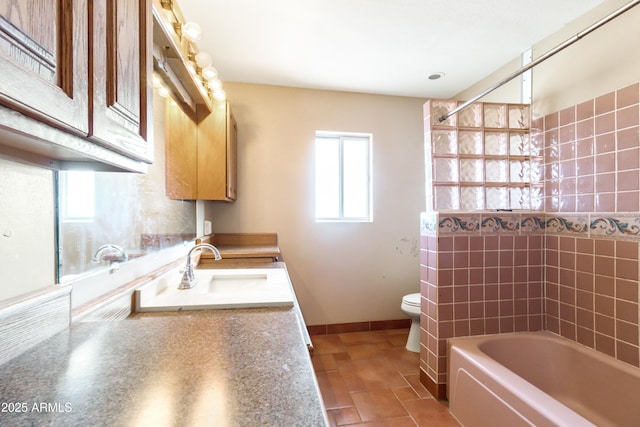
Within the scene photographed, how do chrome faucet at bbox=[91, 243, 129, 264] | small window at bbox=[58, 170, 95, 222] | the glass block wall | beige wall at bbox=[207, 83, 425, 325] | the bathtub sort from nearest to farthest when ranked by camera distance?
small window at bbox=[58, 170, 95, 222]
chrome faucet at bbox=[91, 243, 129, 264]
the bathtub
the glass block wall
beige wall at bbox=[207, 83, 425, 325]

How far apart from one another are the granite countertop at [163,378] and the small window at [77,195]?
300 millimetres

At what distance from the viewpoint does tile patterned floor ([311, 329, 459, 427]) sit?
155 centimetres

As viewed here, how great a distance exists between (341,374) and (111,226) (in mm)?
1768

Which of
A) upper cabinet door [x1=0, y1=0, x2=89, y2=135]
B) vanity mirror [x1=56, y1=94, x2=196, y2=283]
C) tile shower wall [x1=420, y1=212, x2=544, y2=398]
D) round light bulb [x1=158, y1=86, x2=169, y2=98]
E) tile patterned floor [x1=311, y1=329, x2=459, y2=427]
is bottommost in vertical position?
tile patterned floor [x1=311, y1=329, x2=459, y2=427]

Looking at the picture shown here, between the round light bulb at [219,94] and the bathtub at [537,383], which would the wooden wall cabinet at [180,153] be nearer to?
the round light bulb at [219,94]

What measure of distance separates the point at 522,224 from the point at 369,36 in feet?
5.36

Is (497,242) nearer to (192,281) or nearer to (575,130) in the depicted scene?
(575,130)

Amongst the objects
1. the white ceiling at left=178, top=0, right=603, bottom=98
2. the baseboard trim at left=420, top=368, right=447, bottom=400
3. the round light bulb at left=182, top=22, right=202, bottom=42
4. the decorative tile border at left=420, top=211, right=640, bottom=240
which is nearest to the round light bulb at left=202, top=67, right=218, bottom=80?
the round light bulb at left=182, top=22, right=202, bottom=42

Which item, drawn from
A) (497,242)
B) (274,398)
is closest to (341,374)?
(497,242)

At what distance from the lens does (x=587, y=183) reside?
1588 millimetres

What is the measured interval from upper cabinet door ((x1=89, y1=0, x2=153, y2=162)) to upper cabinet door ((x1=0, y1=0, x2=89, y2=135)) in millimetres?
31

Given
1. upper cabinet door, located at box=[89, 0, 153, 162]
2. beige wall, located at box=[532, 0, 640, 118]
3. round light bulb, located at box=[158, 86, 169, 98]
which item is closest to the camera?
upper cabinet door, located at box=[89, 0, 153, 162]

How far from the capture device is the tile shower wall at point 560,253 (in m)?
1.40

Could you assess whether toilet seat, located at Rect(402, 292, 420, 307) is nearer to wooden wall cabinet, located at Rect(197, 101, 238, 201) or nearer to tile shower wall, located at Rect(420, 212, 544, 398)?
tile shower wall, located at Rect(420, 212, 544, 398)
